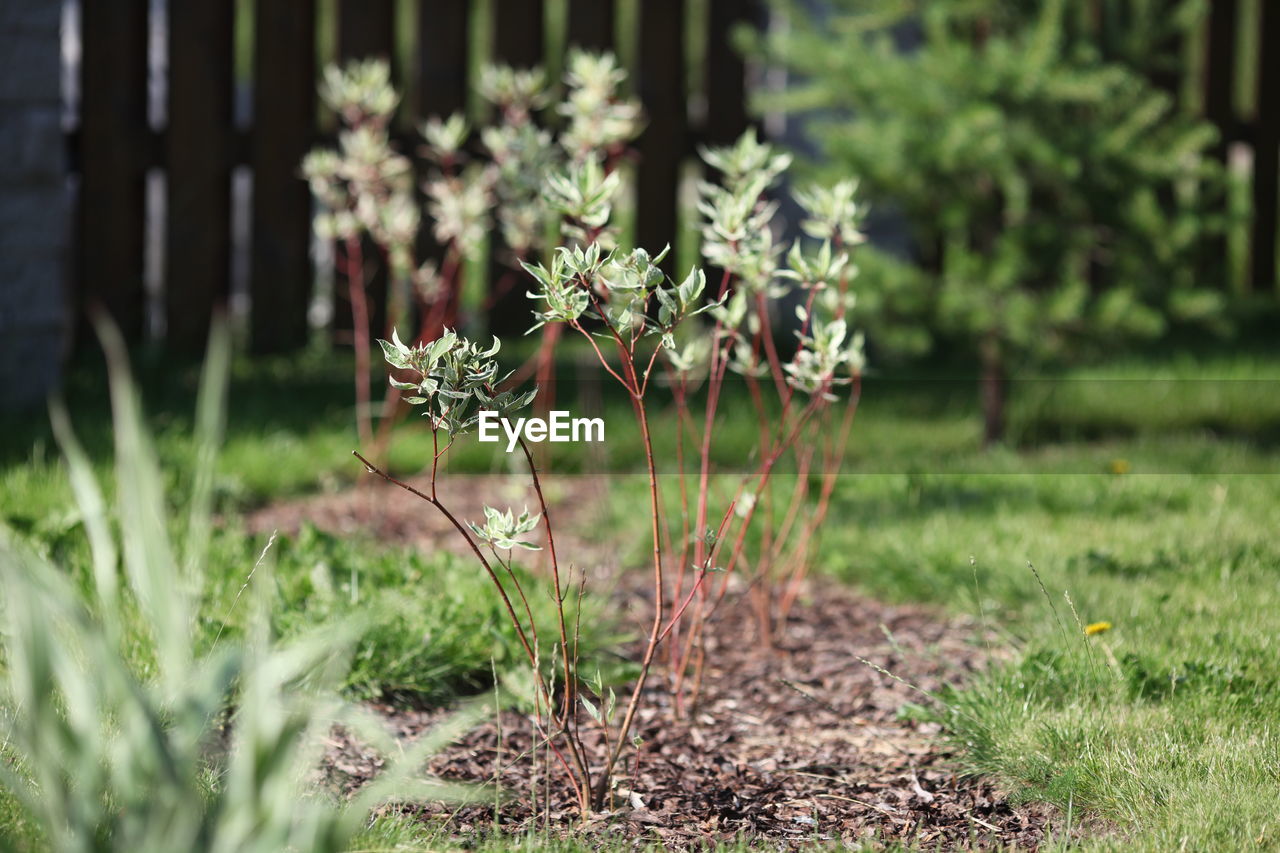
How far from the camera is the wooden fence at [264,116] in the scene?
17.3 feet

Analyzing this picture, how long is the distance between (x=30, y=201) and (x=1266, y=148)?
5411 mm

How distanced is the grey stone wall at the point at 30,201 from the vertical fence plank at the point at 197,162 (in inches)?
34.2

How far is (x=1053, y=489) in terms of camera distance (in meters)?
3.81

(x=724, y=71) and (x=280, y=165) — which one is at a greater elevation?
(x=724, y=71)

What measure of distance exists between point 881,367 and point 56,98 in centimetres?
340

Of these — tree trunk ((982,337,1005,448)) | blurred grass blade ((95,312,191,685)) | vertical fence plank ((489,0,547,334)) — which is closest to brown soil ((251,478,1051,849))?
blurred grass blade ((95,312,191,685))

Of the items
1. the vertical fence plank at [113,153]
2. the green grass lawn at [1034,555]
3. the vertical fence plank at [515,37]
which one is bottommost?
the green grass lawn at [1034,555]

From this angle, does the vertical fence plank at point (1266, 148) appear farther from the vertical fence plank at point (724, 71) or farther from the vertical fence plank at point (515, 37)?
the vertical fence plank at point (515, 37)

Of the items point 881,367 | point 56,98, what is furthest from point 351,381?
point 881,367

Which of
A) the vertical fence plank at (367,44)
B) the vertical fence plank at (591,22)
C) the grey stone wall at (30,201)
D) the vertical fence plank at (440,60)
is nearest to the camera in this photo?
the grey stone wall at (30,201)

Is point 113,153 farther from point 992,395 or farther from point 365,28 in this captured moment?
point 992,395

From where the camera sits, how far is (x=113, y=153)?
207 inches

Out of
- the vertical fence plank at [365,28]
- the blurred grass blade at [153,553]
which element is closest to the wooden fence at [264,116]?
the vertical fence plank at [365,28]

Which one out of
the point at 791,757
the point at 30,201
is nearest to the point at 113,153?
the point at 30,201
